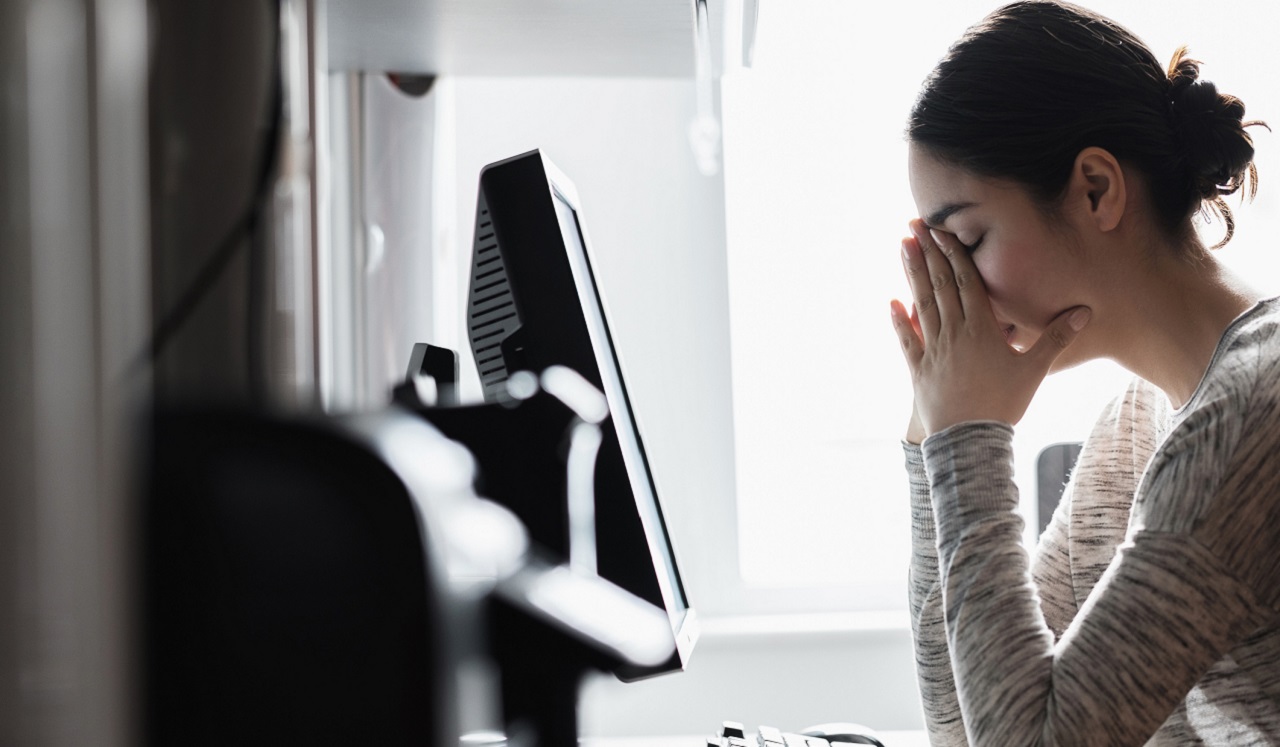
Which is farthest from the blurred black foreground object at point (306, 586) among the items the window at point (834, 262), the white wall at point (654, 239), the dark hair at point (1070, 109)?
the window at point (834, 262)

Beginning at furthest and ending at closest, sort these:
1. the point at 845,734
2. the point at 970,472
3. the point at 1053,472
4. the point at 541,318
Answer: the point at 1053,472 → the point at 845,734 → the point at 970,472 → the point at 541,318

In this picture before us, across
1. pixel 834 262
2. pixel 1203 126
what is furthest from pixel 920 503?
pixel 834 262

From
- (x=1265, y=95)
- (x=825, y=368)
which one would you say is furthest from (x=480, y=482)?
(x=1265, y=95)

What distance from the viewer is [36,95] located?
0.15m

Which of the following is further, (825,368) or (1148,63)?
(825,368)

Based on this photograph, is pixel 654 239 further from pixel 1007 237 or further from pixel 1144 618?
pixel 1144 618

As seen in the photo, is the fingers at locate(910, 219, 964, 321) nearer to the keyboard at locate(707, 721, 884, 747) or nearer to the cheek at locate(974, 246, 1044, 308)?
the cheek at locate(974, 246, 1044, 308)

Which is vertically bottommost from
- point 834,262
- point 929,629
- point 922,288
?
point 929,629

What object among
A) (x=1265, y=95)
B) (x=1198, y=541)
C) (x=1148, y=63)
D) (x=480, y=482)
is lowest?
(x=1198, y=541)

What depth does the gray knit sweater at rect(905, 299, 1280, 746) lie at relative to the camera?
70cm

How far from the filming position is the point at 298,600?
0.20 meters

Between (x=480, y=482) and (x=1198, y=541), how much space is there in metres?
0.64

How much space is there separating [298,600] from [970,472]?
0.71 metres

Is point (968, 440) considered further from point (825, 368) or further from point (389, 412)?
point (825, 368)
